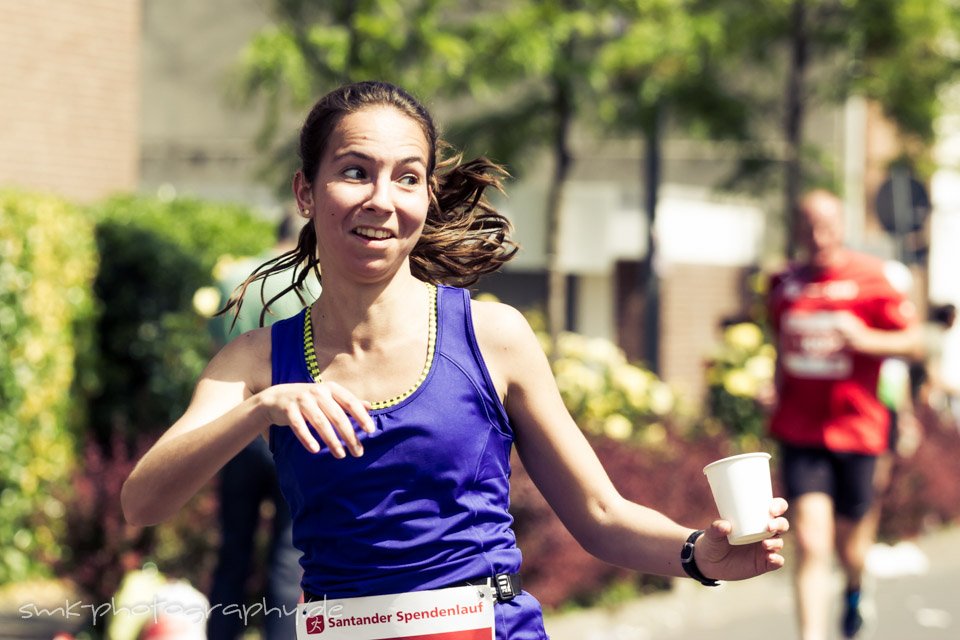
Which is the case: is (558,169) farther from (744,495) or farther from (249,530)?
(744,495)

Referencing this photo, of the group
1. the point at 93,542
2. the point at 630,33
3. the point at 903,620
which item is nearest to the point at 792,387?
the point at 903,620

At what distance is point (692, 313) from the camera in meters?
17.6

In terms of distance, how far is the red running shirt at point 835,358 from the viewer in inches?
275

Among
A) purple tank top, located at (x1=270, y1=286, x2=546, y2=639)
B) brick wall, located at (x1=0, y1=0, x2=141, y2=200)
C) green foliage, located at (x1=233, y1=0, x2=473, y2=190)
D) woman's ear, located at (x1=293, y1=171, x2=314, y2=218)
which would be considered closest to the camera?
purple tank top, located at (x1=270, y1=286, x2=546, y2=639)

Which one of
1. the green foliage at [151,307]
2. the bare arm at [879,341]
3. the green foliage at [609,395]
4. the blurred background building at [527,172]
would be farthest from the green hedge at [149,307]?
the bare arm at [879,341]

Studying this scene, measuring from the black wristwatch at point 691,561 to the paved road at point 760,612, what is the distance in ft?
17.3

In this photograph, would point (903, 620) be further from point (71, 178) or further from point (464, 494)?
point (464, 494)

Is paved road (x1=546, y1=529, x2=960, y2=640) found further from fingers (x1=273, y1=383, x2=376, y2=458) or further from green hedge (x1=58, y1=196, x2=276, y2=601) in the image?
fingers (x1=273, y1=383, x2=376, y2=458)

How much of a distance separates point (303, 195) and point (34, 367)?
6.07 m

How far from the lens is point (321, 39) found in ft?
33.6

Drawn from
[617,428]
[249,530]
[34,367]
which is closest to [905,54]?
[617,428]

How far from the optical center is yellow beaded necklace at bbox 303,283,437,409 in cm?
280

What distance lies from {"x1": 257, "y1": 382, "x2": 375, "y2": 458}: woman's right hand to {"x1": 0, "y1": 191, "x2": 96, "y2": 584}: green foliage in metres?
5.96

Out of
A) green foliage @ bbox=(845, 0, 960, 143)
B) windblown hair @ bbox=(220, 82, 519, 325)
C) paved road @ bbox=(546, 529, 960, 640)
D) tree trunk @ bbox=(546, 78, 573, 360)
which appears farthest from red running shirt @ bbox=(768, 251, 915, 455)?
green foliage @ bbox=(845, 0, 960, 143)
